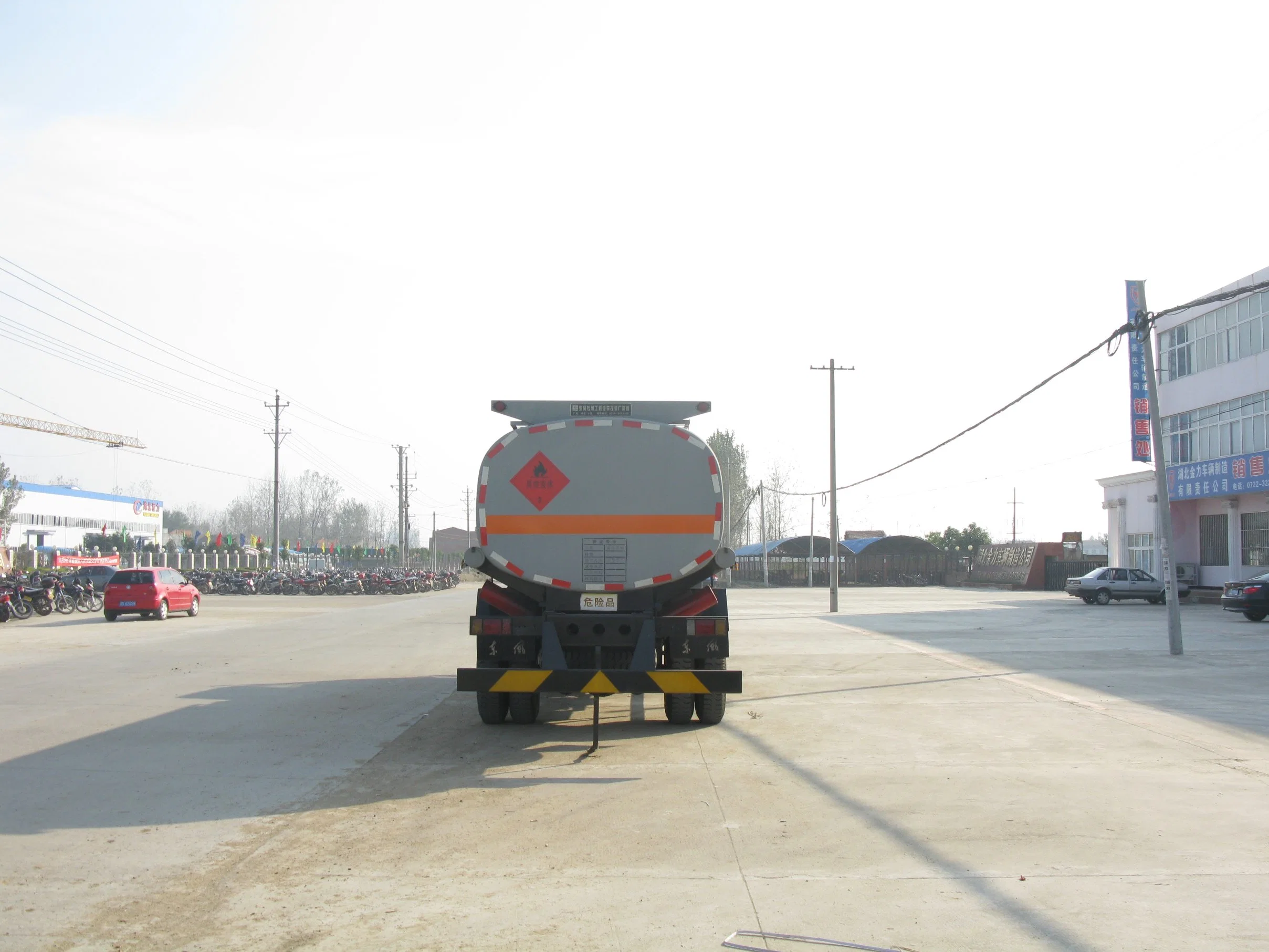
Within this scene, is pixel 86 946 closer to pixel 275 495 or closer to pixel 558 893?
pixel 558 893

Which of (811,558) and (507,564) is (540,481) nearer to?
(507,564)

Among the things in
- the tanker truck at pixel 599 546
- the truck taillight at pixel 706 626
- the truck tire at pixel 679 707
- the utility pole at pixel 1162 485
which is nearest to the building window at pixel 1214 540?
the utility pole at pixel 1162 485

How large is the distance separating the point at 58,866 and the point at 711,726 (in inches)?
260

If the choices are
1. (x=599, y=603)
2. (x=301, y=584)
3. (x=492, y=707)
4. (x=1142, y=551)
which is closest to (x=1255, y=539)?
(x=1142, y=551)

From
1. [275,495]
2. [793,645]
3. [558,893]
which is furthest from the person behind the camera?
[275,495]

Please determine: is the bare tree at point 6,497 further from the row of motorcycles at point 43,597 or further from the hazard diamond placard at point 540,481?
the hazard diamond placard at point 540,481

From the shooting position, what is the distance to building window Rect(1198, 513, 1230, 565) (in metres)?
39.8

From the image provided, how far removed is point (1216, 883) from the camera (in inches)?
223

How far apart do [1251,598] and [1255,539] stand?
11.3 metres

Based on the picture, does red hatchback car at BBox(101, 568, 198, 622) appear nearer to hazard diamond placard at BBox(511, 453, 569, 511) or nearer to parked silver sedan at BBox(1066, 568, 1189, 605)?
hazard diamond placard at BBox(511, 453, 569, 511)

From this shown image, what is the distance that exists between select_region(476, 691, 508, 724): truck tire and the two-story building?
33.8m

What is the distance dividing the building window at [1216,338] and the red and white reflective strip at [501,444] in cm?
3492

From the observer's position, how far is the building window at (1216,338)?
37062mm

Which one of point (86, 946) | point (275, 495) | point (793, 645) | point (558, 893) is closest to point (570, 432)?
point (558, 893)
